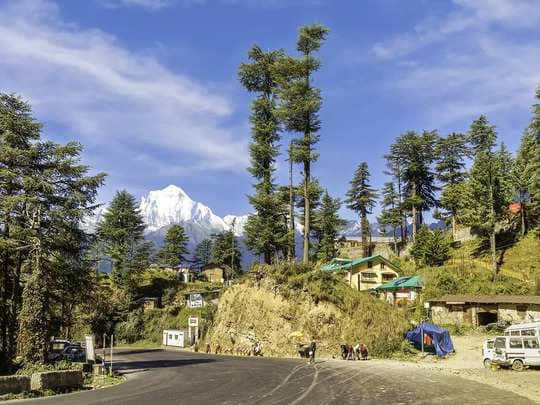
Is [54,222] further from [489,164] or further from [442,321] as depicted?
[489,164]

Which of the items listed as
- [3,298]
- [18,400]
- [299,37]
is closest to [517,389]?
[18,400]

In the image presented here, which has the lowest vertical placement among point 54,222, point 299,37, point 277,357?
point 277,357

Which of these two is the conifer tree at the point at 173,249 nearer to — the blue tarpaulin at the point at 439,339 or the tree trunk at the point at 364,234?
the tree trunk at the point at 364,234

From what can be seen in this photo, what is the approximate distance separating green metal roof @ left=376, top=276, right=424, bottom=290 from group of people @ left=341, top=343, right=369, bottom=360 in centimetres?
1559

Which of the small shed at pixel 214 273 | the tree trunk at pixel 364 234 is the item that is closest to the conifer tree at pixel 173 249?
the small shed at pixel 214 273

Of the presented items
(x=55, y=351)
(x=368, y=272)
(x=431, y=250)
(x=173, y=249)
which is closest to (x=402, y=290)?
(x=368, y=272)

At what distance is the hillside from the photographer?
4125 cm

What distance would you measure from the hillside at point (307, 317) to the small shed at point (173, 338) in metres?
13.8

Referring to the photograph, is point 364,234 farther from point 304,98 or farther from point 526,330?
point 526,330

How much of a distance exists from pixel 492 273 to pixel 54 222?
4522cm

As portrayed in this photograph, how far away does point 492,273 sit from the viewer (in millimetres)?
52094

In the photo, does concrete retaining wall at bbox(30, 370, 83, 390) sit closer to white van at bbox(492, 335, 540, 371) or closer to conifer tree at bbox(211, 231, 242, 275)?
white van at bbox(492, 335, 540, 371)

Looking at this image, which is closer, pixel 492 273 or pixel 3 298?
pixel 3 298

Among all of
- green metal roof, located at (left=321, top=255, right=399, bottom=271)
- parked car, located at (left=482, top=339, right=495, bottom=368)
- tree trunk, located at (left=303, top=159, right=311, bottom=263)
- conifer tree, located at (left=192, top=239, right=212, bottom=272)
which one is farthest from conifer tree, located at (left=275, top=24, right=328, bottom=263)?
conifer tree, located at (left=192, top=239, right=212, bottom=272)
